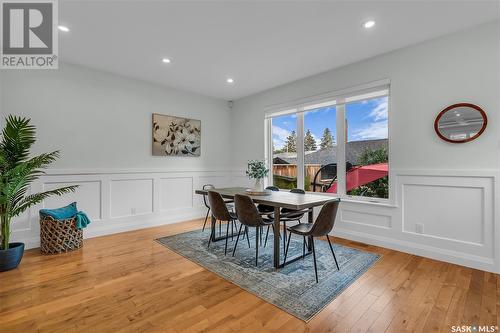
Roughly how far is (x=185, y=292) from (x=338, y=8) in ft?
10.1

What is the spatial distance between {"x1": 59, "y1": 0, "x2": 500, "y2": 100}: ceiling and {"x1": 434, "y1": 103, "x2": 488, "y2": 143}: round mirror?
3.00 feet

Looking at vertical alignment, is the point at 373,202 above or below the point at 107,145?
below

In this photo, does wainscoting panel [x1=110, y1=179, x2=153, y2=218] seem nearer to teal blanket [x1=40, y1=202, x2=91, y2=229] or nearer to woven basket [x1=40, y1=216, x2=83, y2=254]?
teal blanket [x1=40, y1=202, x2=91, y2=229]

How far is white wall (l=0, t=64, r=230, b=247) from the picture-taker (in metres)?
3.32

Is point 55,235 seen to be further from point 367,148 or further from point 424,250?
point 424,250

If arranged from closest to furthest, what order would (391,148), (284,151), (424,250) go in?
(424,250) → (391,148) → (284,151)

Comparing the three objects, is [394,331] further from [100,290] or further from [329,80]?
[329,80]

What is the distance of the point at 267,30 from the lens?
8.79 feet

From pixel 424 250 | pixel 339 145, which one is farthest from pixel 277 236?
pixel 339 145

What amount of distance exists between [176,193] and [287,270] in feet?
9.73

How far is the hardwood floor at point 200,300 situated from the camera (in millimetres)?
1706

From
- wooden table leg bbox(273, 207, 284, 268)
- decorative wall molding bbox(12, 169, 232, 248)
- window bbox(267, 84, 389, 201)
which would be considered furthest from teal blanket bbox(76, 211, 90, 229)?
window bbox(267, 84, 389, 201)

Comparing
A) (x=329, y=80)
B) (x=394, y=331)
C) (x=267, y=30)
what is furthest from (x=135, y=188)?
(x=394, y=331)

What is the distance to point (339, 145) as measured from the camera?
3.81m
